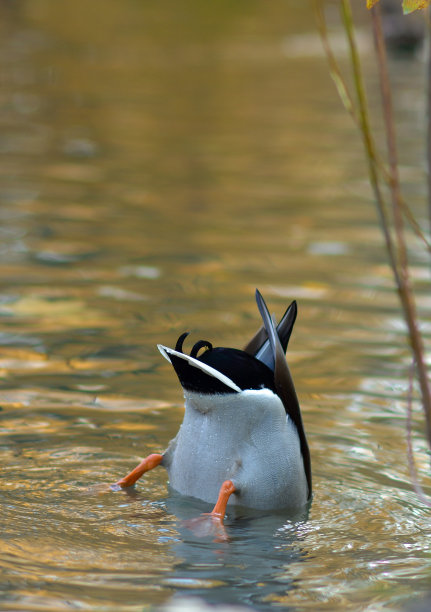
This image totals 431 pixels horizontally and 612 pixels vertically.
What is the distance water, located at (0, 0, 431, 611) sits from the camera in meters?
3.65

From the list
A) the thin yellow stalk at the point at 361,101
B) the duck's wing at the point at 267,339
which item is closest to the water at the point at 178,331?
the duck's wing at the point at 267,339

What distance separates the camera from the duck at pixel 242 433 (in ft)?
13.1

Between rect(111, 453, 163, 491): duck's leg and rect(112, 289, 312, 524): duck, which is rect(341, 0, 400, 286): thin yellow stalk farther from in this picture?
rect(111, 453, 163, 491): duck's leg

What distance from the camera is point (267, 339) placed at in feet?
14.6

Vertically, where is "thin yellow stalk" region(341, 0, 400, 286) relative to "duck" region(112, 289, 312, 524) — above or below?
above

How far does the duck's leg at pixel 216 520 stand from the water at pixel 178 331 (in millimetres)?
36

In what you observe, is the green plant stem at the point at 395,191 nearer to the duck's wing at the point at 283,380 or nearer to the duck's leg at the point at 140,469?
the duck's wing at the point at 283,380

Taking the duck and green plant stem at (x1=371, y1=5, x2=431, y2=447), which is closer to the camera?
green plant stem at (x1=371, y1=5, x2=431, y2=447)

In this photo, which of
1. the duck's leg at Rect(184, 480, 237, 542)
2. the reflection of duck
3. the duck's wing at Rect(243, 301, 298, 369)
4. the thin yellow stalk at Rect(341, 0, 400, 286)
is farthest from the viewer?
the reflection of duck

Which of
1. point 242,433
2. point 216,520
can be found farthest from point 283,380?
point 216,520

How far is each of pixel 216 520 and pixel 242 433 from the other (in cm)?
34

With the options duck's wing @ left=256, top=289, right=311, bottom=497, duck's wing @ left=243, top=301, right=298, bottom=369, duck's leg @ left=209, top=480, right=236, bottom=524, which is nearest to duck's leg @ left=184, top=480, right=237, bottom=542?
duck's leg @ left=209, top=480, right=236, bottom=524

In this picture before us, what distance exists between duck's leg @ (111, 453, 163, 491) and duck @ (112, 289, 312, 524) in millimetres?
111

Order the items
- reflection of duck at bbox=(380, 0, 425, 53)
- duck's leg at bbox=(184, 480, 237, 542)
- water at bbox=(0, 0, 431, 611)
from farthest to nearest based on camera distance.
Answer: reflection of duck at bbox=(380, 0, 425, 53) → duck's leg at bbox=(184, 480, 237, 542) → water at bbox=(0, 0, 431, 611)
